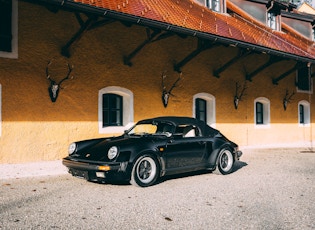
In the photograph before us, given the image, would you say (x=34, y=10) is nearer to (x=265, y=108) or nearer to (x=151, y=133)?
(x=151, y=133)

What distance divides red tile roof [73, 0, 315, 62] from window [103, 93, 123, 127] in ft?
8.71

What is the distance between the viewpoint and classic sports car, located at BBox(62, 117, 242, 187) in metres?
5.08

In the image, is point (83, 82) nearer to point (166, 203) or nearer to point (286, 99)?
point (166, 203)

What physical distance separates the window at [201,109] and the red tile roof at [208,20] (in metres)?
2.70

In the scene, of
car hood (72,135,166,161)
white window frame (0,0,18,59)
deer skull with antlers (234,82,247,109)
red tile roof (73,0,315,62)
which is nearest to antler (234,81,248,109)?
deer skull with antlers (234,82,247,109)

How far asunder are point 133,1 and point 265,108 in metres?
7.75

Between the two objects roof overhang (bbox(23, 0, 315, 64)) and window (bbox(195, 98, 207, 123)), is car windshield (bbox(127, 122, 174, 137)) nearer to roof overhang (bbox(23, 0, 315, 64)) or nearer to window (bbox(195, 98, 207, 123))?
roof overhang (bbox(23, 0, 315, 64))

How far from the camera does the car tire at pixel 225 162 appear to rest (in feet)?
21.4

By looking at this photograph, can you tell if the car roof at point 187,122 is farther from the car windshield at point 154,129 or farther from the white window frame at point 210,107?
the white window frame at point 210,107

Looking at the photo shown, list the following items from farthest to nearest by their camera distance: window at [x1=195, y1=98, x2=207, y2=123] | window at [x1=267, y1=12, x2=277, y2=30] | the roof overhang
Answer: window at [x1=267, y1=12, x2=277, y2=30]
window at [x1=195, y1=98, x2=207, y2=123]
the roof overhang

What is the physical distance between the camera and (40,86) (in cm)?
816

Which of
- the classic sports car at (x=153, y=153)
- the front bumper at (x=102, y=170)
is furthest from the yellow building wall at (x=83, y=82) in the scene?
the front bumper at (x=102, y=170)

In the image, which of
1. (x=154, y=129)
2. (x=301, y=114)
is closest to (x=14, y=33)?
(x=154, y=129)

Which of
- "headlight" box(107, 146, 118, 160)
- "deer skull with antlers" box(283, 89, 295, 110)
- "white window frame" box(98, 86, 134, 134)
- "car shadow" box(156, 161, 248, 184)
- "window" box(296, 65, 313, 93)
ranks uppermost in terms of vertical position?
"window" box(296, 65, 313, 93)
